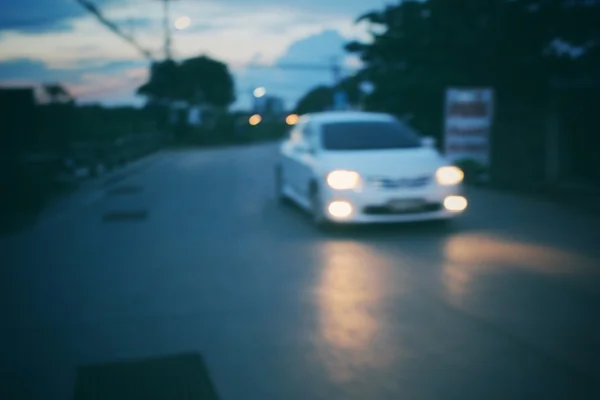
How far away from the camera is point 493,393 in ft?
16.0

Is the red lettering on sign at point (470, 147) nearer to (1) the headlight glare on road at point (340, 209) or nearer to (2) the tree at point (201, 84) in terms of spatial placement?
(1) the headlight glare on road at point (340, 209)

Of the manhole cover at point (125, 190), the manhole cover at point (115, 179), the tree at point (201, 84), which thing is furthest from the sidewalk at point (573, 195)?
the tree at point (201, 84)

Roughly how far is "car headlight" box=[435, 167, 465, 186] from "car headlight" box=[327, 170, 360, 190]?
114 centimetres

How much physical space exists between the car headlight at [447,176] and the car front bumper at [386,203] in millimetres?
98

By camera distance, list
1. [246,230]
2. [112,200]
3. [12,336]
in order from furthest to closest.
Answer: [112,200] → [246,230] → [12,336]

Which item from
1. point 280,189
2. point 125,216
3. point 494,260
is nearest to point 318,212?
point 494,260

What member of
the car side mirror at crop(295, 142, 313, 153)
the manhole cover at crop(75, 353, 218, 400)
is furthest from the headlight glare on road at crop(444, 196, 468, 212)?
the manhole cover at crop(75, 353, 218, 400)

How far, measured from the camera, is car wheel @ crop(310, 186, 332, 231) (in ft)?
37.6

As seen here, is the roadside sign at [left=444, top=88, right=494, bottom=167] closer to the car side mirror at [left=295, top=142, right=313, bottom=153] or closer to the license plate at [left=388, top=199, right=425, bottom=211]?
the car side mirror at [left=295, top=142, right=313, bottom=153]

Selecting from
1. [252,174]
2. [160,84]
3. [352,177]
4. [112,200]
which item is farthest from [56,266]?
[160,84]

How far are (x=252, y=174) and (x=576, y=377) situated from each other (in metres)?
18.4

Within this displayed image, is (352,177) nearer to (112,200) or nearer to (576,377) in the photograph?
(576,377)

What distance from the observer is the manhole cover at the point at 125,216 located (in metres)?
13.6

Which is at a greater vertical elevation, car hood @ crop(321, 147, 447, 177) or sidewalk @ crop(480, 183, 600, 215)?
car hood @ crop(321, 147, 447, 177)
